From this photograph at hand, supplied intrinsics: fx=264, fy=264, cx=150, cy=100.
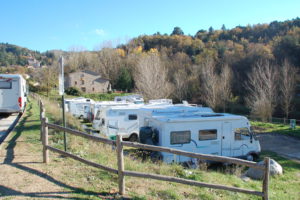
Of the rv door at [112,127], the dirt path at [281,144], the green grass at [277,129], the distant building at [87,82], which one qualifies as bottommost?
the dirt path at [281,144]

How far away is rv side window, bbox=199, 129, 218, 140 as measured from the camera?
1214 centimetres

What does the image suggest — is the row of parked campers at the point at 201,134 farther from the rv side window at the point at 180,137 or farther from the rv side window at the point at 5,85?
the rv side window at the point at 5,85

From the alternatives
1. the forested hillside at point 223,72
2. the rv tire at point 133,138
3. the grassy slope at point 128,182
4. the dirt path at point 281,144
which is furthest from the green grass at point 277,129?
the grassy slope at point 128,182

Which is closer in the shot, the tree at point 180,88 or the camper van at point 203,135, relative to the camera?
the camper van at point 203,135

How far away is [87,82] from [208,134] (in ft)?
195

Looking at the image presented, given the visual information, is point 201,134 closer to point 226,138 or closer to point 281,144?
point 226,138

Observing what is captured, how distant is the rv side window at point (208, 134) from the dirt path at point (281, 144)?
466cm

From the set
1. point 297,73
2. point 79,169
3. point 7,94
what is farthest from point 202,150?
point 297,73

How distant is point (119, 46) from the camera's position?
4021 inches

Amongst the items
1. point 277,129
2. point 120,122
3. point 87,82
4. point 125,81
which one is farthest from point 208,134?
point 87,82

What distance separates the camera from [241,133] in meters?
12.8

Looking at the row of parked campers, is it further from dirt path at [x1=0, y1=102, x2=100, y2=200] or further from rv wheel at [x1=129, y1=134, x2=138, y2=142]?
dirt path at [x1=0, y1=102, x2=100, y2=200]

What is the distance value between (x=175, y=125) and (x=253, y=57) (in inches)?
1960

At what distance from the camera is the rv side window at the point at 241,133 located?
12695mm
